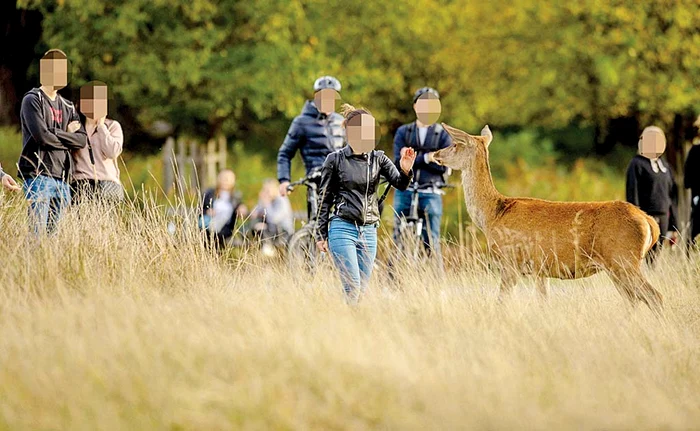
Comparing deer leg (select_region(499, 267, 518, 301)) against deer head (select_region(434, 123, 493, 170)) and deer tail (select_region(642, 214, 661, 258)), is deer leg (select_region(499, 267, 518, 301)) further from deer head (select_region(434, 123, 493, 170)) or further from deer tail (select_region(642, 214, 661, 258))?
deer head (select_region(434, 123, 493, 170))

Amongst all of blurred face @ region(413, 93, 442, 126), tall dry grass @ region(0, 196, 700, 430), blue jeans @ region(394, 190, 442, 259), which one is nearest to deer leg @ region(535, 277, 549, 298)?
tall dry grass @ region(0, 196, 700, 430)

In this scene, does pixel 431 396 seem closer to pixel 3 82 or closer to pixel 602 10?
pixel 602 10

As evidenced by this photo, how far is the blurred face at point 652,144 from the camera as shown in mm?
10242

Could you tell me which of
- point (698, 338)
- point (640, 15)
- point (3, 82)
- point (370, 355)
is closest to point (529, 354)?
point (370, 355)

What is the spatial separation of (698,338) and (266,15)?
1203cm

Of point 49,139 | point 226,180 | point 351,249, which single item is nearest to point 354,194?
point 351,249

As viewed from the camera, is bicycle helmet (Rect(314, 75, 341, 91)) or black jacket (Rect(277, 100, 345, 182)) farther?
black jacket (Rect(277, 100, 345, 182))

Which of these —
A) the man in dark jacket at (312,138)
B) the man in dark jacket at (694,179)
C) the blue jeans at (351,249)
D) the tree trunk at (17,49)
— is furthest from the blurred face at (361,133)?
the tree trunk at (17,49)

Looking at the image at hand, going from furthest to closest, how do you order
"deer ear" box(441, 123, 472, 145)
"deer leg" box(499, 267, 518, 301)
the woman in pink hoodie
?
"deer ear" box(441, 123, 472, 145), the woman in pink hoodie, "deer leg" box(499, 267, 518, 301)

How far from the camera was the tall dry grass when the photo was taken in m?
5.38

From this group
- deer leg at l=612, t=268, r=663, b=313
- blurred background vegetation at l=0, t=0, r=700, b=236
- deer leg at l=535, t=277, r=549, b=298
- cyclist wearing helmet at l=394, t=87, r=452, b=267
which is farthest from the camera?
blurred background vegetation at l=0, t=0, r=700, b=236

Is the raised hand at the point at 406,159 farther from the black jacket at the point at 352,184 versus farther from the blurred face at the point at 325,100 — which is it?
the blurred face at the point at 325,100

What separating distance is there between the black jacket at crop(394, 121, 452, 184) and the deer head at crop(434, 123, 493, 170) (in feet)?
5.58

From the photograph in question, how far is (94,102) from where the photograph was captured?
8680mm
